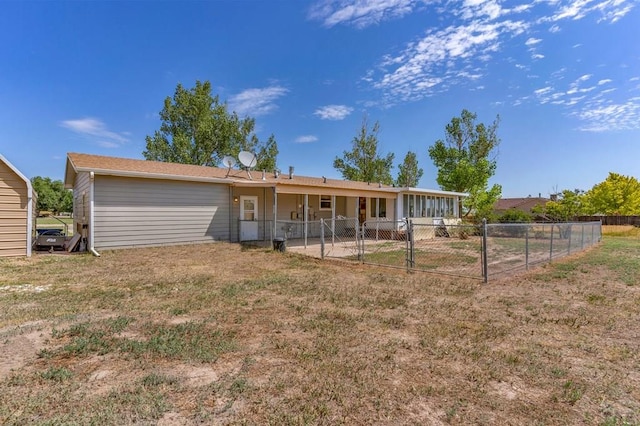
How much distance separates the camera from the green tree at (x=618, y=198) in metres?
31.3

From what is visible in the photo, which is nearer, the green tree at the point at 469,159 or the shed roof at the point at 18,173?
the shed roof at the point at 18,173

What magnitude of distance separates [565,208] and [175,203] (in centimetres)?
3170

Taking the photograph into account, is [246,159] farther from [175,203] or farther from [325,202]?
[325,202]

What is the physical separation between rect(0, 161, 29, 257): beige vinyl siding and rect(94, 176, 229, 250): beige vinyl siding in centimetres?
186

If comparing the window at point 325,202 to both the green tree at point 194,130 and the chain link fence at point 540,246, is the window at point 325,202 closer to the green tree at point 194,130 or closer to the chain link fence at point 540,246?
the chain link fence at point 540,246

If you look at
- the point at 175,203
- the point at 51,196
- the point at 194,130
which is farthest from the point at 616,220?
the point at 51,196

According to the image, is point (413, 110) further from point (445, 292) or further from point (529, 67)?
point (445, 292)

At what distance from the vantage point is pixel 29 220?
962cm

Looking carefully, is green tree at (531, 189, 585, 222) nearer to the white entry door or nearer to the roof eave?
the white entry door

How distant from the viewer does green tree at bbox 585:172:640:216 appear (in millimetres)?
31328

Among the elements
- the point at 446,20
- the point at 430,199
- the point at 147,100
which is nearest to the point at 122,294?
the point at 446,20

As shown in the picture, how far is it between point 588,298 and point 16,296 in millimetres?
10125

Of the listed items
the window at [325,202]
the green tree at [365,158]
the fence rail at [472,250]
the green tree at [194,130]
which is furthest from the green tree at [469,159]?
the green tree at [194,130]

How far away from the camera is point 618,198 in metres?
31.1
